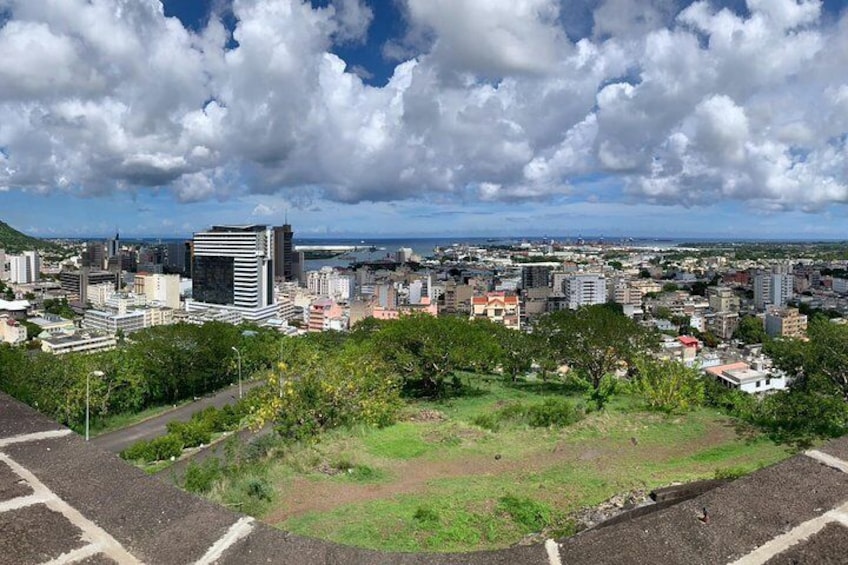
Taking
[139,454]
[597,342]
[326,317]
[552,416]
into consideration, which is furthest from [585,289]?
[139,454]

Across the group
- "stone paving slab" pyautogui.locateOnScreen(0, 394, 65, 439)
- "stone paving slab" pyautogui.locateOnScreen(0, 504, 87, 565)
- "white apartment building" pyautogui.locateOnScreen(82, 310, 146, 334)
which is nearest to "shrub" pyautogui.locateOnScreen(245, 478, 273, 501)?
"stone paving slab" pyautogui.locateOnScreen(0, 394, 65, 439)

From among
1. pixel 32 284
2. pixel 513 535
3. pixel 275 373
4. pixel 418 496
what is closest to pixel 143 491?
pixel 513 535

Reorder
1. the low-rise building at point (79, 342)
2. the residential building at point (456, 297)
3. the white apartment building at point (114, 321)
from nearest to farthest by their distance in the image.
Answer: the low-rise building at point (79, 342)
the white apartment building at point (114, 321)
the residential building at point (456, 297)

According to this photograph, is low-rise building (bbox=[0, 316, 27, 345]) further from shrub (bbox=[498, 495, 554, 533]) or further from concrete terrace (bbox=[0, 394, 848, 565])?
concrete terrace (bbox=[0, 394, 848, 565])

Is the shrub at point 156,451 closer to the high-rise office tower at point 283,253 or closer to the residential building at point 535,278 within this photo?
the residential building at point 535,278

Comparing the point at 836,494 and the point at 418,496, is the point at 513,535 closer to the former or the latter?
the point at 418,496

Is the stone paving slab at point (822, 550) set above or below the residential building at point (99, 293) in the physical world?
above

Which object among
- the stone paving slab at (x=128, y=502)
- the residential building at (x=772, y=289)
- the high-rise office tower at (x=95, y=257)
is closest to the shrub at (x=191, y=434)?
the stone paving slab at (x=128, y=502)
